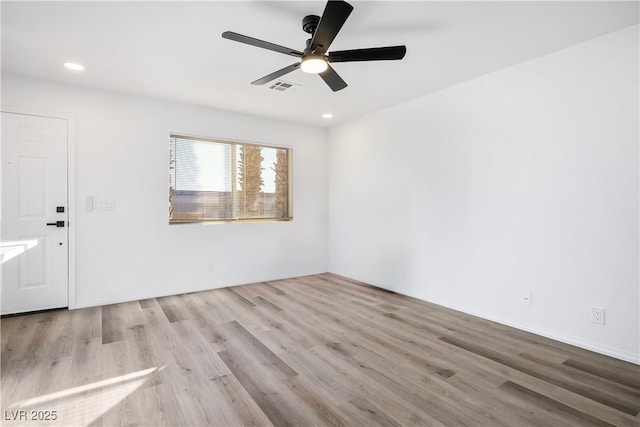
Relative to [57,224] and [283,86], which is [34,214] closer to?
[57,224]

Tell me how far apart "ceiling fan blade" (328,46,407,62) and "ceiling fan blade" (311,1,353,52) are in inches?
5.2

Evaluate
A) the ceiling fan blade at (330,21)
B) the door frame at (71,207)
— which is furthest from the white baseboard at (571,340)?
the door frame at (71,207)

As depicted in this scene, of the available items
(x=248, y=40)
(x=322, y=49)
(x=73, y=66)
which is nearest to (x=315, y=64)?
(x=322, y=49)

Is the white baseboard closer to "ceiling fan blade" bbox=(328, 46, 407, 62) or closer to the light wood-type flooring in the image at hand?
the light wood-type flooring

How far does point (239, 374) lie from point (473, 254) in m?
2.62

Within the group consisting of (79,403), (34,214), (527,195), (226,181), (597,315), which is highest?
(226,181)

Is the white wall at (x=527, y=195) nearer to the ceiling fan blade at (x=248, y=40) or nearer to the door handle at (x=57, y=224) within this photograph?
the ceiling fan blade at (x=248, y=40)

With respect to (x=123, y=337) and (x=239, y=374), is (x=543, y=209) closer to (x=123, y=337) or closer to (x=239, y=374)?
(x=239, y=374)

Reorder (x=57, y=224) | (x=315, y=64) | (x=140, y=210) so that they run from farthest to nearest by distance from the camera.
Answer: (x=140, y=210) < (x=57, y=224) < (x=315, y=64)

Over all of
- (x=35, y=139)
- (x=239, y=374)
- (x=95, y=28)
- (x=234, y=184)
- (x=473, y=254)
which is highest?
(x=95, y=28)

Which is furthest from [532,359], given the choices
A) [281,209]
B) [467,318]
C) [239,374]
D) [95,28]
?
[95,28]

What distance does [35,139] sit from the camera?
11.2 feet

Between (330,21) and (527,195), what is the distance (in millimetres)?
2384

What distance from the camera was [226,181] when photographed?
4707mm
